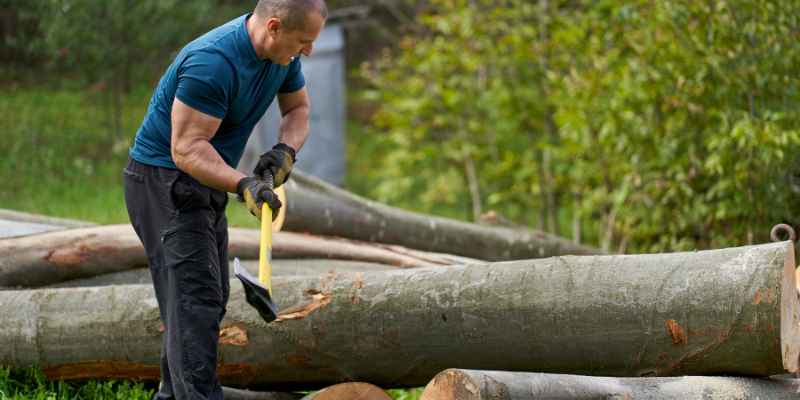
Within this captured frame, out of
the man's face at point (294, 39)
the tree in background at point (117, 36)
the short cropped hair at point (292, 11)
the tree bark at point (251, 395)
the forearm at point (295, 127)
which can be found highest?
the tree in background at point (117, 36)

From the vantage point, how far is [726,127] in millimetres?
6684

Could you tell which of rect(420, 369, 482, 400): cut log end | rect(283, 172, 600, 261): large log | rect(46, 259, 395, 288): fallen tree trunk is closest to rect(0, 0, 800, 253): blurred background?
rect(283, 172, 600, 261): large log

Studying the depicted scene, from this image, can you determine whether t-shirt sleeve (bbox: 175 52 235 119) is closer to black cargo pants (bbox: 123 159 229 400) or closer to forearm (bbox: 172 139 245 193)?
forearm (bbox: 172 139 245 193)

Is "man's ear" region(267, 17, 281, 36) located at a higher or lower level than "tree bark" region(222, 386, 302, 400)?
higher

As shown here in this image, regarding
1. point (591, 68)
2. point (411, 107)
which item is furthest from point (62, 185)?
point (591, 68)

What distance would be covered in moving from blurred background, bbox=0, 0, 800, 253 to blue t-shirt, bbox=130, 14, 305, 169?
137 inches

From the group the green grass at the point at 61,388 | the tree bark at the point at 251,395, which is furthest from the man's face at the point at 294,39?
the green grass at the point at 61,388

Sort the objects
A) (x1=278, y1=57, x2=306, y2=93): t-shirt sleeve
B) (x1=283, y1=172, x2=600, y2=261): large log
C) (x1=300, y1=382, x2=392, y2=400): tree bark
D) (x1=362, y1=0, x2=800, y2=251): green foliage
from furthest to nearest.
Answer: (x1=362, y1=0, x2=800, y2=251): green foliage, (x1=283, y1=172, x2=600, y2=261): large log, (x1=278, y1=57, x2=306, y2=93): t-shirt sleeve, (x1=300, y1=382, x2=392, y2=400): tree bark

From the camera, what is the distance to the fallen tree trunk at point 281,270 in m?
5.05

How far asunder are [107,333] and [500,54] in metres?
6.37

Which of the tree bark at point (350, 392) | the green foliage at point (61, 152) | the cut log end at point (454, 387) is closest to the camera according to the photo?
the cut log end at point (454, 387)

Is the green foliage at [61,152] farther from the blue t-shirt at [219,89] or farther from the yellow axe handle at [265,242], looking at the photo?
the yellow axe handle at [265,242]

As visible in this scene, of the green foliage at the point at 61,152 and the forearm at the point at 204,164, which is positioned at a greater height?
the green foliage at the point at 61,152

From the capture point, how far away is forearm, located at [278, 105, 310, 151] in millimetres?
4109
